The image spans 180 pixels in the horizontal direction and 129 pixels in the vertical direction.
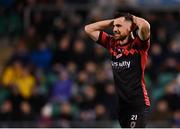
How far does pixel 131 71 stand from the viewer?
9.01 meters

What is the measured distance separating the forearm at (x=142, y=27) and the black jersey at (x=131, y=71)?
14 centimetres

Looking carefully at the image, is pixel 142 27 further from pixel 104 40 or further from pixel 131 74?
pixel 104 40

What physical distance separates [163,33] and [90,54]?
162 cm

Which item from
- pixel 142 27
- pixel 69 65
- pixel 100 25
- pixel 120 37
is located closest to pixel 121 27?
pixel 120 37

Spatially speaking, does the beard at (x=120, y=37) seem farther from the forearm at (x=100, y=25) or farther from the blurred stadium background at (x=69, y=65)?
the blurred stadium background at (x=69, y=65)

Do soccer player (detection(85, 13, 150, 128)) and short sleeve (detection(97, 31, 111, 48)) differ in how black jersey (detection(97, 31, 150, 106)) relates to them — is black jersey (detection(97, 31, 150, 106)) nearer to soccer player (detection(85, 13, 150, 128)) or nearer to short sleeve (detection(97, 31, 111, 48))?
soccer player (detection(85, 13, 150, 128))

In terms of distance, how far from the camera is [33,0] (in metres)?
16.0

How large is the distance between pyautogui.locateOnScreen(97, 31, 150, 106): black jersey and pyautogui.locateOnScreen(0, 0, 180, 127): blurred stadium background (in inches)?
170

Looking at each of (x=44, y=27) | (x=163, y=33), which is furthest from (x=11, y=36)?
(x=163, y=33)

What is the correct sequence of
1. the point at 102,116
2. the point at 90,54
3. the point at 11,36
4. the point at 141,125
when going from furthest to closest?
1. the point at 11,36
2. the point at 90,54
3. the point at 102,116
4. the point at 141,125

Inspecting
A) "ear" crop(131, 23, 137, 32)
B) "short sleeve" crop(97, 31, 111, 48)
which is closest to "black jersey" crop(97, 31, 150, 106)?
"ear" crop(131, 23, 137, 32)

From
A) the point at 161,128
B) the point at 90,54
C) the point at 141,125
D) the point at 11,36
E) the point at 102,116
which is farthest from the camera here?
the point at 11,36

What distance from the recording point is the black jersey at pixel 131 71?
29.5 ft

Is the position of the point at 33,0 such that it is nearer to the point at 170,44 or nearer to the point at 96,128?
the point at 170,44
